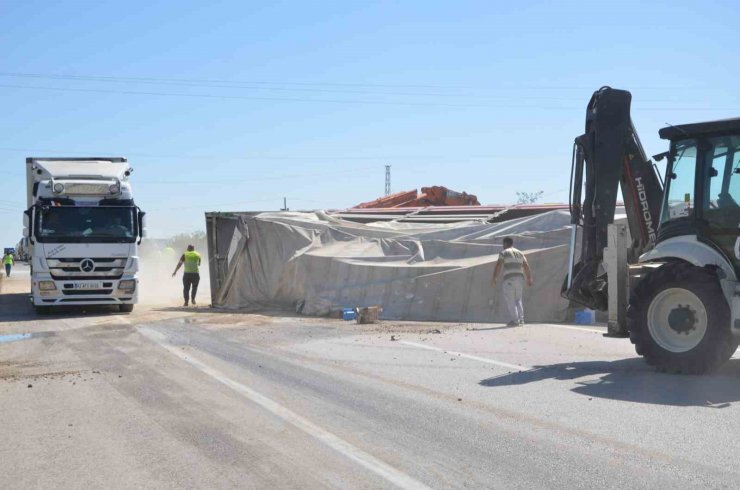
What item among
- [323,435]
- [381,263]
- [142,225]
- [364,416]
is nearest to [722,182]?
[364,416]

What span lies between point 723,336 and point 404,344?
17.7 feet

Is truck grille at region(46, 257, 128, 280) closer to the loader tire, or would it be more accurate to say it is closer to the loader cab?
the loader tire

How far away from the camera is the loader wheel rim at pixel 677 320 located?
377 inches

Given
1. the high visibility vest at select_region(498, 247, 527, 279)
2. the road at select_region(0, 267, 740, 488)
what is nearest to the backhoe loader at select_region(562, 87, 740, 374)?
the road at select_region(0, 267, 740, 488)

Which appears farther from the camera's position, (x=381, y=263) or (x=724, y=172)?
(x=381, y=263)

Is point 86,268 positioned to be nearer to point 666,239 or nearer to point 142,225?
point 142,225

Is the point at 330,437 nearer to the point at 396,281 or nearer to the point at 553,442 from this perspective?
the point at 553,442

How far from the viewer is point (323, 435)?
692cm

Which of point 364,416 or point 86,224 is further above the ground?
point 86,224

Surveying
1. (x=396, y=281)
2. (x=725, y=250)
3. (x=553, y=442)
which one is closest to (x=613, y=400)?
(x=553, y=442)

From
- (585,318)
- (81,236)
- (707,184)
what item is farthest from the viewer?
(81,236)

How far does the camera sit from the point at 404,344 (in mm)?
13312

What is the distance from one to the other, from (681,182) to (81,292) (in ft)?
49.5

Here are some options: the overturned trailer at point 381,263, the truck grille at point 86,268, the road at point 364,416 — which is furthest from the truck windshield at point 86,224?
the road at point 364,416
